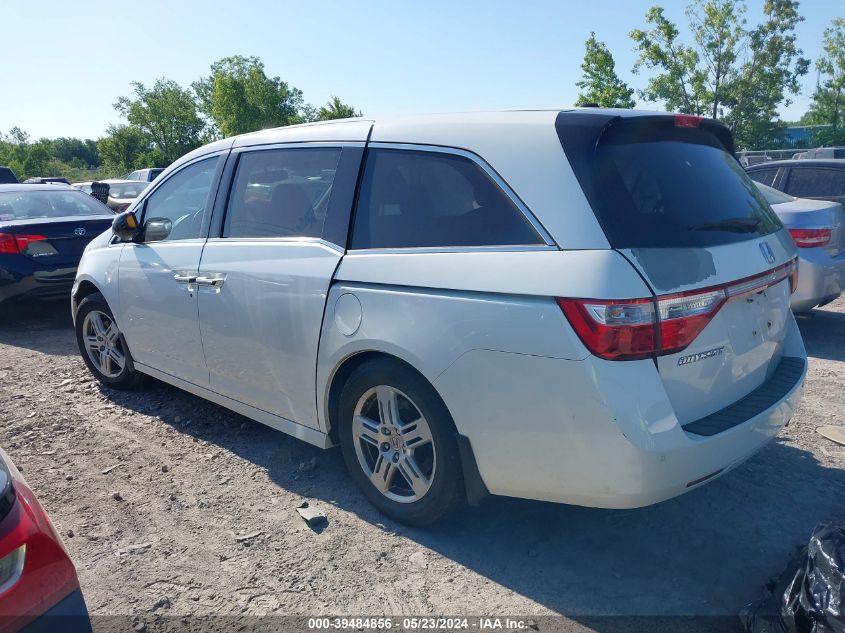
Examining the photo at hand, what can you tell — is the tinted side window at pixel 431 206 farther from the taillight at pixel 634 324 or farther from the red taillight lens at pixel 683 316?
the red taillight lens at pixel 683 316

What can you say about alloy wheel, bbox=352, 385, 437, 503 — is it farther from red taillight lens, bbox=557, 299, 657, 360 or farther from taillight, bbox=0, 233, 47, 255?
taillight, bbox=0, 233, 47, 255

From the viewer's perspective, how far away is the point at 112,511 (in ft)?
11.2

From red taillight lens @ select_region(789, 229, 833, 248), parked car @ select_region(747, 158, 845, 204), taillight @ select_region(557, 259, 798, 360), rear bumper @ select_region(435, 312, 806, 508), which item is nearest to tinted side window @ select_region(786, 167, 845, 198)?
parked car @ select_region(747, 158, 845, 204)

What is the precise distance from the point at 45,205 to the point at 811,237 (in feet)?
27.6

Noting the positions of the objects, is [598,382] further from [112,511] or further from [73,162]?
[73,162]

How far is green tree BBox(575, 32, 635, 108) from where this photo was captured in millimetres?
27344

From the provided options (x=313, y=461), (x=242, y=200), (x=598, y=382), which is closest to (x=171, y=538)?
(x=313, y=461)

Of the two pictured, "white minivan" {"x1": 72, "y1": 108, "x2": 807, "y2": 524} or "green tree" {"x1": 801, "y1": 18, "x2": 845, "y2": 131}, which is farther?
"green tree" {"x1": 801, "y1": 18, "x2": 845, "y2": 131}

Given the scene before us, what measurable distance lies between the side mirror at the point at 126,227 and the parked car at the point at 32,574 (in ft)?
9.04

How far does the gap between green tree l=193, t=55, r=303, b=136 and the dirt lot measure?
50.5m

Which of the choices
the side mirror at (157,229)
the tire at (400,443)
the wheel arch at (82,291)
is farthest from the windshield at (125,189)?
the tire at (400,443)

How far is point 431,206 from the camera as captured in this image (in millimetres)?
2986

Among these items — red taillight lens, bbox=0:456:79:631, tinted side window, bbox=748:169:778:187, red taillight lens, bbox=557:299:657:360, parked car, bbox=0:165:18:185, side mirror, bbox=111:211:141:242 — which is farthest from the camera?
parked car, bbox=0:165:18:185

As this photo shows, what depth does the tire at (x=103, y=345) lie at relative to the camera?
4.94 metres
